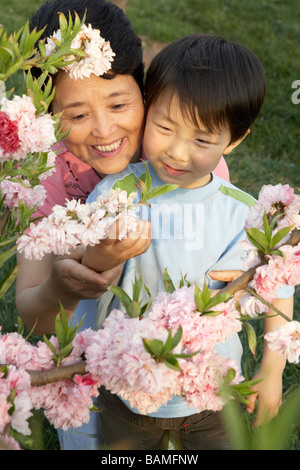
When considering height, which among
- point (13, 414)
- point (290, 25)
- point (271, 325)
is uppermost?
point (13, 414)

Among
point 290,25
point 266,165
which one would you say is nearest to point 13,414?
point 266,165

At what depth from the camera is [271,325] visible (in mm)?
1522

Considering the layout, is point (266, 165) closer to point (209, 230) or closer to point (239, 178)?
point (239, 178)

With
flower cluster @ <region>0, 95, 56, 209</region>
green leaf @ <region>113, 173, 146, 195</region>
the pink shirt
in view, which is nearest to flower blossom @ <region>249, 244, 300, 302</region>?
flower cluster @ <region>0, 95, 56, 209</region>

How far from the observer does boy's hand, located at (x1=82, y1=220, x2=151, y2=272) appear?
1.13 metres

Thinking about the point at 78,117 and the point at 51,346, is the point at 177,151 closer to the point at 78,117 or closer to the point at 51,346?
the point at 78,117

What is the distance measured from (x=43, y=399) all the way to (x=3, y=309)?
192 cm

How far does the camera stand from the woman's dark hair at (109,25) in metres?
1.61

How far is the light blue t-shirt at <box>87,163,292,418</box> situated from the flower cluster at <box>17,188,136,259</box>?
1.67ft

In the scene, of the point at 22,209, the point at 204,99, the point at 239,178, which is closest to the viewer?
the point at 22,209

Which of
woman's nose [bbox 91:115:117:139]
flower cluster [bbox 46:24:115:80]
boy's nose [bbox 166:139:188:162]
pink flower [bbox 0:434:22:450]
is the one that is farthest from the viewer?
woman's nose [bbox 91:115:117:139]

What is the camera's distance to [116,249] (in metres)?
1.15

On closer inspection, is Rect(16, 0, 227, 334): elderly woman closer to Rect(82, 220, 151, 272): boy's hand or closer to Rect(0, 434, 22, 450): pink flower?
Rect(82, 220, 151, 272): boy's hand

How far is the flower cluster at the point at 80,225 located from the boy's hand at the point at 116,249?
0.06 m
